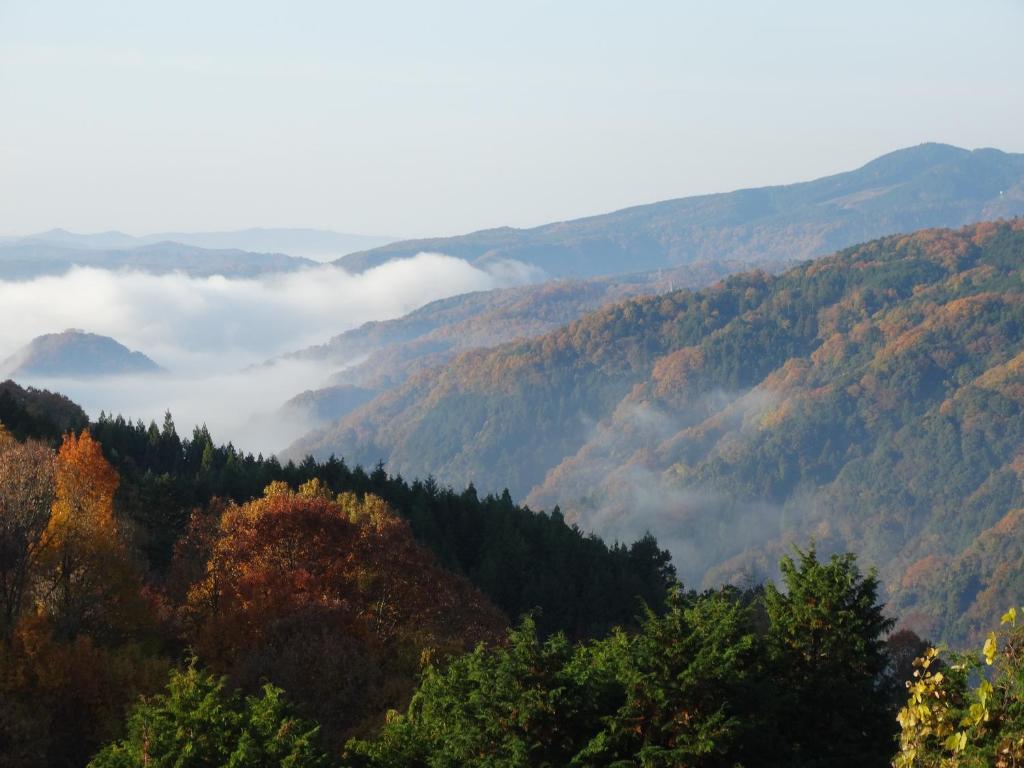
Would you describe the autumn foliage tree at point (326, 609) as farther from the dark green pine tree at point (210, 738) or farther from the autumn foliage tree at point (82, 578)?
the dark green pine tree at point (210, 738)

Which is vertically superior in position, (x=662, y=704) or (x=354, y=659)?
(x=662, y=704)

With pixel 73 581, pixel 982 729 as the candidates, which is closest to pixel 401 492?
pixel 73 581

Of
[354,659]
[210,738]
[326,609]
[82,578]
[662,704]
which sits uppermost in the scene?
[82,578]

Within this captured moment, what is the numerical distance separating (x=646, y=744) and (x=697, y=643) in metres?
3.25

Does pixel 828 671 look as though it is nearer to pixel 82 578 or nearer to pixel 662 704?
pixel 662 704

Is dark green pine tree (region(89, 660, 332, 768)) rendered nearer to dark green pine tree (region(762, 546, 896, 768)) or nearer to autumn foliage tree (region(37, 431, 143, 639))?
dark green pine tree (region(762, 546, 896, 768))

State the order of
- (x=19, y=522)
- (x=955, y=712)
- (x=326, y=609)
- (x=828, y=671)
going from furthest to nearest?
1. (x=326, y=609)
2. (x=19, y=522)
3. (x=828, y=671)
4. (x=955, y=712)

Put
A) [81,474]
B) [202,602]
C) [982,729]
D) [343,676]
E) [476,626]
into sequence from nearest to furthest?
1. [982,729]
2. [343,676]
3. [202,602]
4. [476,626]
5. [81,474]

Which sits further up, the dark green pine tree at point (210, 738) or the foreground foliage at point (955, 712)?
the foreground foliage at point (955, 712)

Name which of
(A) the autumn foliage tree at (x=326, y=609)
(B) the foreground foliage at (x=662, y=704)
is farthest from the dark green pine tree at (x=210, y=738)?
(A) the autumn foliage tree at (x=326, y=609)

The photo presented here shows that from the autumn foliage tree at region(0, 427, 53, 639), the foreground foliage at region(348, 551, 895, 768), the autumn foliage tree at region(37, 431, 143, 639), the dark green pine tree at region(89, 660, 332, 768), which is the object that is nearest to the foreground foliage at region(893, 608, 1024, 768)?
the foreground foliage at region(348, 551, 895, 768)

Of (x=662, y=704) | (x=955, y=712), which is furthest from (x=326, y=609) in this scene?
(x=955, y=712)

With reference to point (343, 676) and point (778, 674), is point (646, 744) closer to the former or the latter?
point (778, 674)

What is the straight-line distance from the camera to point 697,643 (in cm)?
2912
